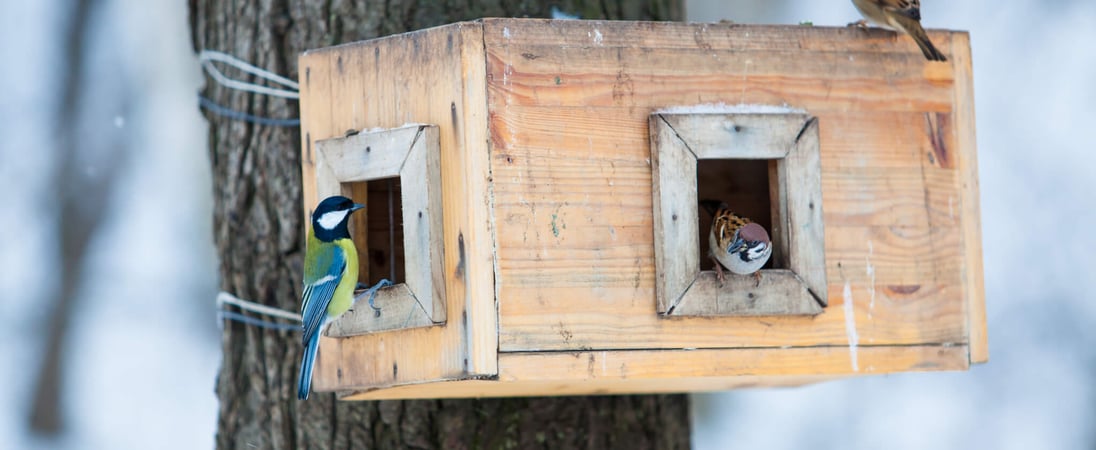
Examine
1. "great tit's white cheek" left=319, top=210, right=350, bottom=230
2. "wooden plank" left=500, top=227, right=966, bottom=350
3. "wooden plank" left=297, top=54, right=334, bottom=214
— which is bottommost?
"wooden plank" left=500, top=227, right=966, bottom=350

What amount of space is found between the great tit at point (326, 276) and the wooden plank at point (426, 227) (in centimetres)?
28

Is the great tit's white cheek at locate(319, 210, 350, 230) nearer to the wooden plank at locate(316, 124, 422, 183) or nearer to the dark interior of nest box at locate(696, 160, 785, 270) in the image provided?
the wooden plank at locate(316, 124, 422, 183)

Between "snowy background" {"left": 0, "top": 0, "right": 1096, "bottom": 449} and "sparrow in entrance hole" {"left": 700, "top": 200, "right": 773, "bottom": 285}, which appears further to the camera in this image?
"snowy background" {"left": 0, "top": 0, "right": 1096, "bottom": 449}

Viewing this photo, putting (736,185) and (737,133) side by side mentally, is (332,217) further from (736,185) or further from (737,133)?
(736,185)

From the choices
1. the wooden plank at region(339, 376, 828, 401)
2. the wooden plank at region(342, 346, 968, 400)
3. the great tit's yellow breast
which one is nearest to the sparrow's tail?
the wooden plank at region(342, 346, 968, 400)

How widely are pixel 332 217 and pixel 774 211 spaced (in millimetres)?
1275

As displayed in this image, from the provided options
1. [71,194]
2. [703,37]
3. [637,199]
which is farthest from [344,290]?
[71,194]

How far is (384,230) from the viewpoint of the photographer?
448 centimetres

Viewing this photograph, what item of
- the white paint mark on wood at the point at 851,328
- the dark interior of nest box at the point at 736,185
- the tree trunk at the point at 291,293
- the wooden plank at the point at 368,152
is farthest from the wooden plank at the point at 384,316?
the dark interior of nest box at the point at 736,185

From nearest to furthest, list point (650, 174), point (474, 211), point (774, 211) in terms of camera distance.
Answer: point (474, 211) → point (650, 174) → point (774, 211)

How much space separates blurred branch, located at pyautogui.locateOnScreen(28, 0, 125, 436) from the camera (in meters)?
8.05

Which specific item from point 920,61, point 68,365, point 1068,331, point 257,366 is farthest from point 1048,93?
point 68,365

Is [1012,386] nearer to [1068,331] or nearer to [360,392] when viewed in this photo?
[1068,331]

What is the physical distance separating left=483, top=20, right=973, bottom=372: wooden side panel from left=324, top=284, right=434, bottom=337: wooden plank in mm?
278
